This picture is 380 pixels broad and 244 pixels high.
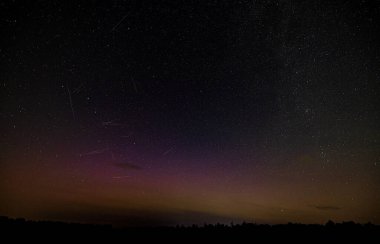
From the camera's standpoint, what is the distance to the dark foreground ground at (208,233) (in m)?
7.90

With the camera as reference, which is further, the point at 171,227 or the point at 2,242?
the point at 171,227

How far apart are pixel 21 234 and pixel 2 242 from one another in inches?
30.1

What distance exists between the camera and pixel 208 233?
8.99m

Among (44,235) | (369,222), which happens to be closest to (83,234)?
(44,235)

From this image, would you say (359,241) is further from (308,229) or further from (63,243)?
(63,243)

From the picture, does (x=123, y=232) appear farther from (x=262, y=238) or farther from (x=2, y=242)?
(x=262, y=238)

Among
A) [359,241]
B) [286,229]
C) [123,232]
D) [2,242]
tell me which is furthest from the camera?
[123,232]

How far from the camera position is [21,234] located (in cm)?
879

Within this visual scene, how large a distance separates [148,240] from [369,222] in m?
6.21

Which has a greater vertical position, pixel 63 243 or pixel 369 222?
pixel 369 222

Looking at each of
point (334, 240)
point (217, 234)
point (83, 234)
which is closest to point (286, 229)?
point (334, 240)

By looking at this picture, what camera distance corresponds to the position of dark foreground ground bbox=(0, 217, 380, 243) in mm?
7902

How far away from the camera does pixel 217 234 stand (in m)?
A: 8.85

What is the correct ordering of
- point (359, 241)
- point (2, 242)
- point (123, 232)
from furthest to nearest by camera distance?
point (123, 232) → point (2, 242) → point (359, 241)
